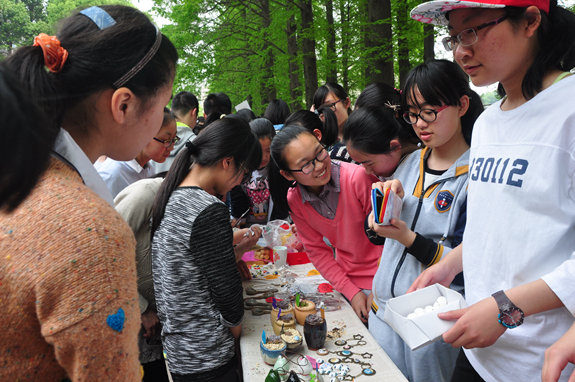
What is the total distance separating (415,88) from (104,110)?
1.58 meters

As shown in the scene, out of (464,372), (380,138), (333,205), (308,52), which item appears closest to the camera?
(464,372)

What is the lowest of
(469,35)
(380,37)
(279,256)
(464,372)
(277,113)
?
(279,256)

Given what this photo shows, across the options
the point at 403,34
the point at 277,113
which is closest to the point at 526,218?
the point at 277,113

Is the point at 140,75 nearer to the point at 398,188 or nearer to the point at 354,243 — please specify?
the point at 398,188

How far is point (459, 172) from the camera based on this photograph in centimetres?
160

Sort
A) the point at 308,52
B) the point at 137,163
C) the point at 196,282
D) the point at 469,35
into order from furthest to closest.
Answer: the point at 308,52 < the point at 137,163 < the point at 196,282 < the point at 469,35

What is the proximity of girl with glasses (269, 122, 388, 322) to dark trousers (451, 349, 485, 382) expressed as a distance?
0.80m

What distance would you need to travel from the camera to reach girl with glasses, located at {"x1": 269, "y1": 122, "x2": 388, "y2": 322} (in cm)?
231

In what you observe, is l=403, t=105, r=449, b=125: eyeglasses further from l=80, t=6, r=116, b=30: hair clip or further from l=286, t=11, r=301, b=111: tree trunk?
l=286, t=11, r=301, b=111: tree trunk

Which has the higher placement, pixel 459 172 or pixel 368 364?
pixel 459 172

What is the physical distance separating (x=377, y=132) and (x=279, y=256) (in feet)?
4.42

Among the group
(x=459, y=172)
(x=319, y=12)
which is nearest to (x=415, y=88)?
(x=459, y=172)

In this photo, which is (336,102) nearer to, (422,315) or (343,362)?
(343,362)

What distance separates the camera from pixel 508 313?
1024 millimetres
